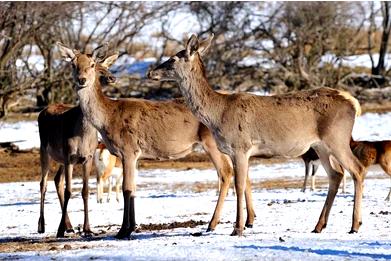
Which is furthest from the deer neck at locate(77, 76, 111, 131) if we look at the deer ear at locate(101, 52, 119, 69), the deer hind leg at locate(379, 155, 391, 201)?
the deer hind leg at locate(379, 155, 391, 201)

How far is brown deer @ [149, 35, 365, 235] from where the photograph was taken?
13.1 meters

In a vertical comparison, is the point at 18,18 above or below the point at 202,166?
above

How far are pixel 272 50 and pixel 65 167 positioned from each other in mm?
31651

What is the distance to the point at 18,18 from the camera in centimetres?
3478

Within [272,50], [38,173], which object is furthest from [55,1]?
[272,50]

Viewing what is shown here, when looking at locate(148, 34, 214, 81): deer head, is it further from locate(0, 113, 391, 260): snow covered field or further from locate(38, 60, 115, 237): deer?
locate(0, 113, 391, 260): snow covered field

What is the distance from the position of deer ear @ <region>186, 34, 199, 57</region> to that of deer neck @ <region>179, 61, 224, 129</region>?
216 mm

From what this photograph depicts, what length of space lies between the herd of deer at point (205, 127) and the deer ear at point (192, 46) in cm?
2

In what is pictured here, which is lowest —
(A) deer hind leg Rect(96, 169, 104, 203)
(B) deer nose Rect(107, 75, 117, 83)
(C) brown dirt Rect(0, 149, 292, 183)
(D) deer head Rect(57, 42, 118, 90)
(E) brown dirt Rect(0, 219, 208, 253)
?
(C) brown dirt Rect(0, 149, 292, 183)

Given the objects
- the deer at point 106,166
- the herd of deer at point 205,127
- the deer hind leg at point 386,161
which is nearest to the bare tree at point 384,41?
the deer hind leg at point 386,161

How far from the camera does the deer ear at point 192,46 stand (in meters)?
13.4

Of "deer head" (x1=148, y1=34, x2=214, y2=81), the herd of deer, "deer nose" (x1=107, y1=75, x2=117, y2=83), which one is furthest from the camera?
"deer nose" (x1=107, y1=75, x2=117, y2=83)

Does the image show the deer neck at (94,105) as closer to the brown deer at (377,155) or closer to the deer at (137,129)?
the deer at (137,129)

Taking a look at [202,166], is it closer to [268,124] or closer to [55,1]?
[55,1]
